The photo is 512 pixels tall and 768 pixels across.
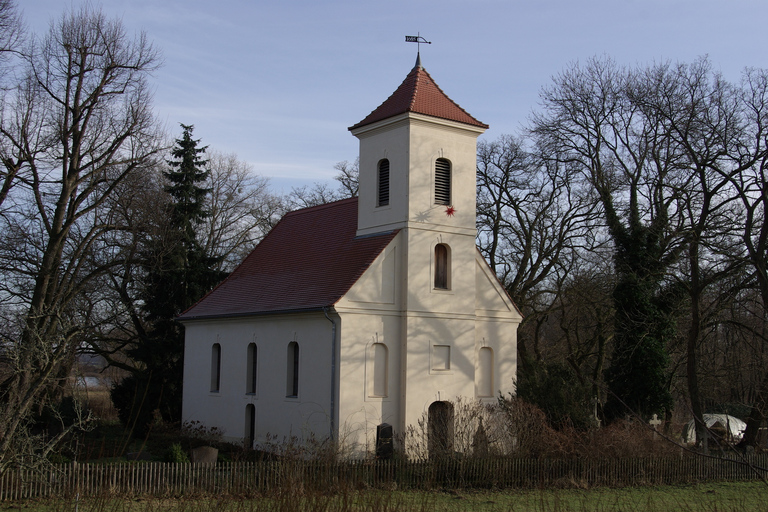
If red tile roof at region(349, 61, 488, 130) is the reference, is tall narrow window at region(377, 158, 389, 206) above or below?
below

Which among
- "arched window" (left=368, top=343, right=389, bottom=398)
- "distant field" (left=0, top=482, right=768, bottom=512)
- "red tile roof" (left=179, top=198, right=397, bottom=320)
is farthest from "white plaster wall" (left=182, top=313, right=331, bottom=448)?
"distant field" (left=0, top=482, right=768, bottom=512)

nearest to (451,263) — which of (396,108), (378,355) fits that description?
(378,355)

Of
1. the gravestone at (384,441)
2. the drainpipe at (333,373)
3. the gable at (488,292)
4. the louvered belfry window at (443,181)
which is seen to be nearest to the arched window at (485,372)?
the gable at (488,292)

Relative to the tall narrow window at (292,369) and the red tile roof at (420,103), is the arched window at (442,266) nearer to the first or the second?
the red tile roof at (420,103)

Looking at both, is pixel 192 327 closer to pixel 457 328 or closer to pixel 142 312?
pixel 142 312

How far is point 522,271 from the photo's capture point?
38.2m

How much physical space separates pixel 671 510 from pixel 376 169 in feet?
50.3

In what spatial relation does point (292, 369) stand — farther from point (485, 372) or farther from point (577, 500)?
point (577, 500)

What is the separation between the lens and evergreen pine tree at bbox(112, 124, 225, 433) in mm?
33219

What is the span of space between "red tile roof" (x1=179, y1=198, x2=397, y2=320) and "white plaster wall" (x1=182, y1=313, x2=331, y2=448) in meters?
0.57

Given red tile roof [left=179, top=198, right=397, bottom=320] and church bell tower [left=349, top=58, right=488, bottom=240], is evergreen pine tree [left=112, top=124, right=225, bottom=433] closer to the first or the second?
red tile roof [left=179, top=198, right=397, bottom=320]

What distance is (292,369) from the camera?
26.5 metres

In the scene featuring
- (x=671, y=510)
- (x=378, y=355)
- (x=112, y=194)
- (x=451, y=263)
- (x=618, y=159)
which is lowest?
(x=671, y=510)

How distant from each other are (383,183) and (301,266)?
4646 millimetres
